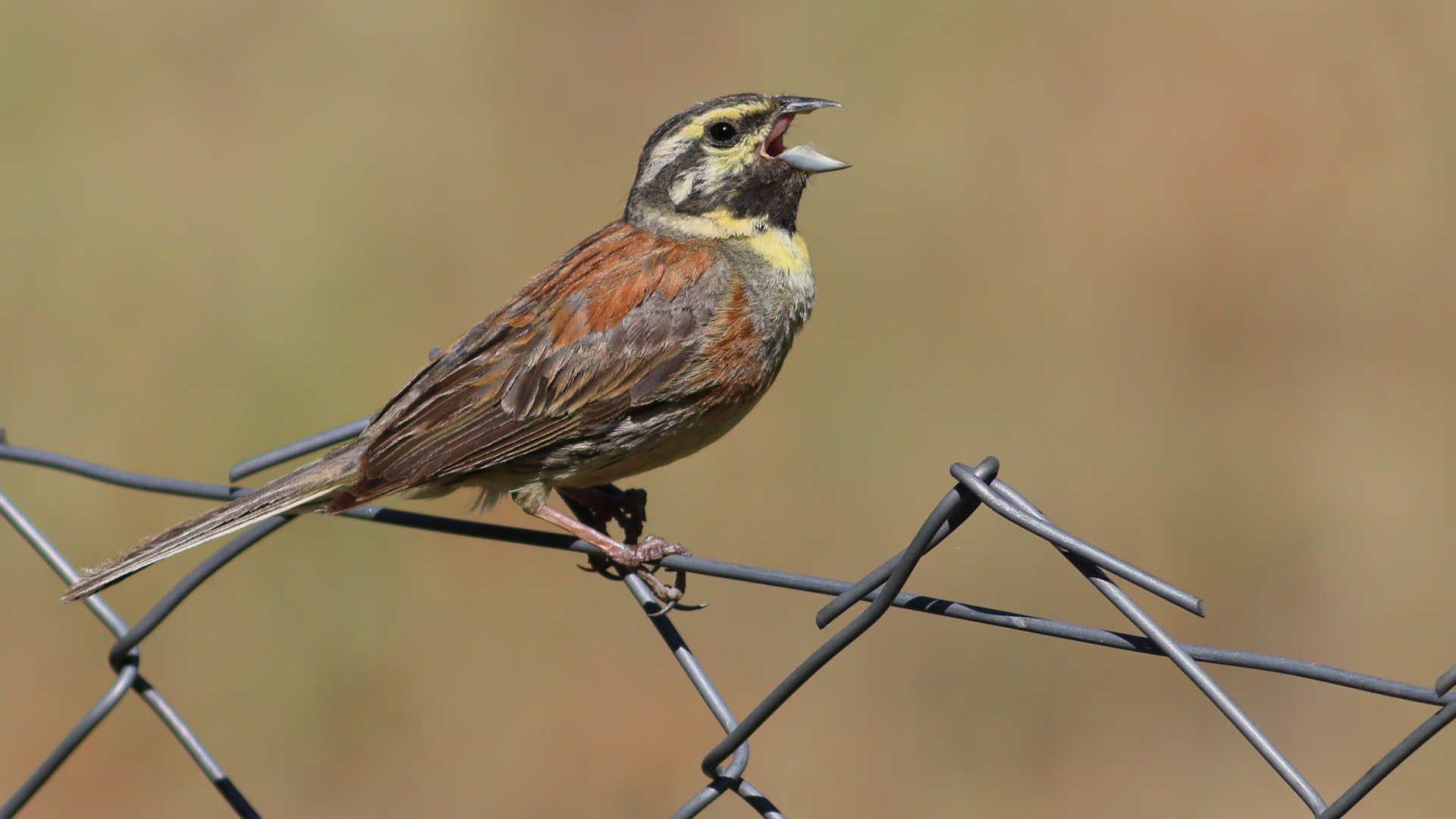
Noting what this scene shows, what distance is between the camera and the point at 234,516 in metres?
3.67

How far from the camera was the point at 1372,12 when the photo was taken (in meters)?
8.10

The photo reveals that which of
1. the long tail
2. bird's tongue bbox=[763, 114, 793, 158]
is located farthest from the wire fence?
bird's tongue bbox=[763, 114, 793, 158]

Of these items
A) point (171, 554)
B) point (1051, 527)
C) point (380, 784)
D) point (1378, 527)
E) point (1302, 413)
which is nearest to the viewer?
point (1051, 527)

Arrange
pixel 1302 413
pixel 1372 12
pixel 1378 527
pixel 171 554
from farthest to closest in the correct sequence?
1. pixel 1372 12
2. pixel 1302 413
3. pixel 1378 527
4. pixel 171 554

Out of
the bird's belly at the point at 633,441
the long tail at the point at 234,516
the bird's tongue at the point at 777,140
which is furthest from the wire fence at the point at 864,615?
the bird's tongue at the point at 777,140

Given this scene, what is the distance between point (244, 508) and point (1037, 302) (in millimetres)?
4978

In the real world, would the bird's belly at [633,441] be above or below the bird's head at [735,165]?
below

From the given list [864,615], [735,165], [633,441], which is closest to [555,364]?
[633,441]

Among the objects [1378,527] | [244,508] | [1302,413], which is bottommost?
[1378,527]

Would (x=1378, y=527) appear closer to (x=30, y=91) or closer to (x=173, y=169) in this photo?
(x=173, y=169)

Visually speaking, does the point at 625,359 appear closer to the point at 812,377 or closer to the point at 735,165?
the point at 735,165

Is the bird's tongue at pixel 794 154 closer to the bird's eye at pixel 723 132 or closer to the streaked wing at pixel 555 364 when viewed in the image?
the bird's eye at pixel 723 132

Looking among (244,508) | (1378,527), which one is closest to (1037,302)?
(1378,527)

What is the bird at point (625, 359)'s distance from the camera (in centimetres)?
398
